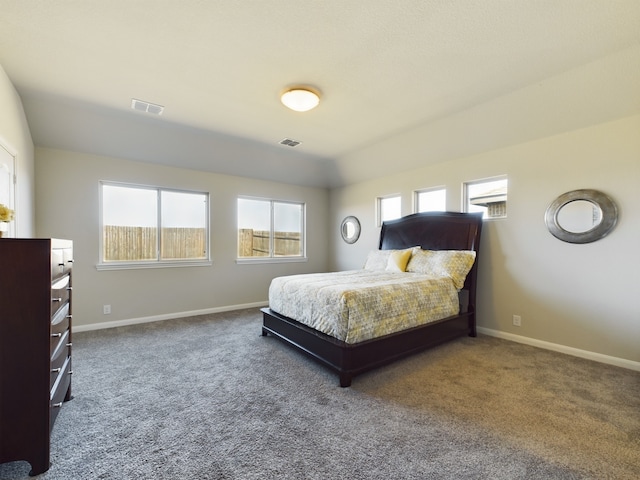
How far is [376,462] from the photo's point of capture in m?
1.56

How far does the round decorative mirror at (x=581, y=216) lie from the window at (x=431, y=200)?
4.29ft

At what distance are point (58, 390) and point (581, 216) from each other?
4.63 m

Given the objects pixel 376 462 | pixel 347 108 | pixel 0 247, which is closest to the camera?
pixel 0 247

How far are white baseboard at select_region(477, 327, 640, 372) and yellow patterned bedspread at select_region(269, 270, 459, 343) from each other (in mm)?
710

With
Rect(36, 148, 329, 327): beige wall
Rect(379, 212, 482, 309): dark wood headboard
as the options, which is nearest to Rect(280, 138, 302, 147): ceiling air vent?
Rect(36, 148, 329, 327): beige wall

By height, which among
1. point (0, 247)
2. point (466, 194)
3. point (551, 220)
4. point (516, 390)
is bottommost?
point (516, 390)

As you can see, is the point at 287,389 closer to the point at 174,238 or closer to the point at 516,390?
the point at 516,390

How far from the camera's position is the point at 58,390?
1718 mm

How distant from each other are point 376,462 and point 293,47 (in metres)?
2.85

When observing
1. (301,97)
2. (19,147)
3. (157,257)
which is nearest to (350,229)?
(301,97)

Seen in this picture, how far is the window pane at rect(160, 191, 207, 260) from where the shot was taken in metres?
4.44

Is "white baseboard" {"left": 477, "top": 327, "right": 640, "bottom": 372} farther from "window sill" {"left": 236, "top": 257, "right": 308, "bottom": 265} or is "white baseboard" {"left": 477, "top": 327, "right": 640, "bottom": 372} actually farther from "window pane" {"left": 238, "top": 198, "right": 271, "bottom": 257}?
"window pane" {"left": 238, "top": 198, "right": 271, "bottom": 257}

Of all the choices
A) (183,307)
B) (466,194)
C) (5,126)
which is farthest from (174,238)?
(466,194)

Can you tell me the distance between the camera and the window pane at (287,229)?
5605mm
